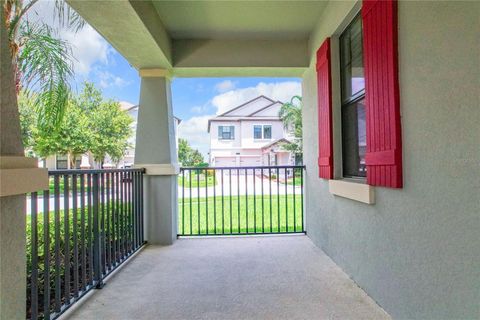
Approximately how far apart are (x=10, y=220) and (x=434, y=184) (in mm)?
1816

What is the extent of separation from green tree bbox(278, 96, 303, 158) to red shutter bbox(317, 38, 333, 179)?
34.3 ft

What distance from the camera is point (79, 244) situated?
2123mm

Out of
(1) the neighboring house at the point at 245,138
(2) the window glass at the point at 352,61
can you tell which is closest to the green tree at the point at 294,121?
(1) the neighboring house at the point at 245,138

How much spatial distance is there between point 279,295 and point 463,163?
4.64 feet

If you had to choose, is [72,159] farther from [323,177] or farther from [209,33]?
[323,177]

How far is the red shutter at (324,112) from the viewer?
2701 mm

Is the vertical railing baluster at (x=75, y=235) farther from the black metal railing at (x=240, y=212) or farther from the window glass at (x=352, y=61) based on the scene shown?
the window glass at (x=352, y=61)

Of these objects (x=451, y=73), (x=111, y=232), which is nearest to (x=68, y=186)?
(x=111, y=232)

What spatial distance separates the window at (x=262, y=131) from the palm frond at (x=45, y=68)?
46.4 ft

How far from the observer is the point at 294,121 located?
14.0 meters

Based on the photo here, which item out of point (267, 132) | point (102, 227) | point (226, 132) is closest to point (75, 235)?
point (102, 227)

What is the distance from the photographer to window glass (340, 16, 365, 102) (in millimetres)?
2309

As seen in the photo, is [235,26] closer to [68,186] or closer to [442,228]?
[68,186]

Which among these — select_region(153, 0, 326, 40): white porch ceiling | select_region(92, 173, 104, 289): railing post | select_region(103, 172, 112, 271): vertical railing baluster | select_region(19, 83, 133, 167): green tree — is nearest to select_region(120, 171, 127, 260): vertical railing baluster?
select_region(103, 172, 112, 271): vertical railing baluster
